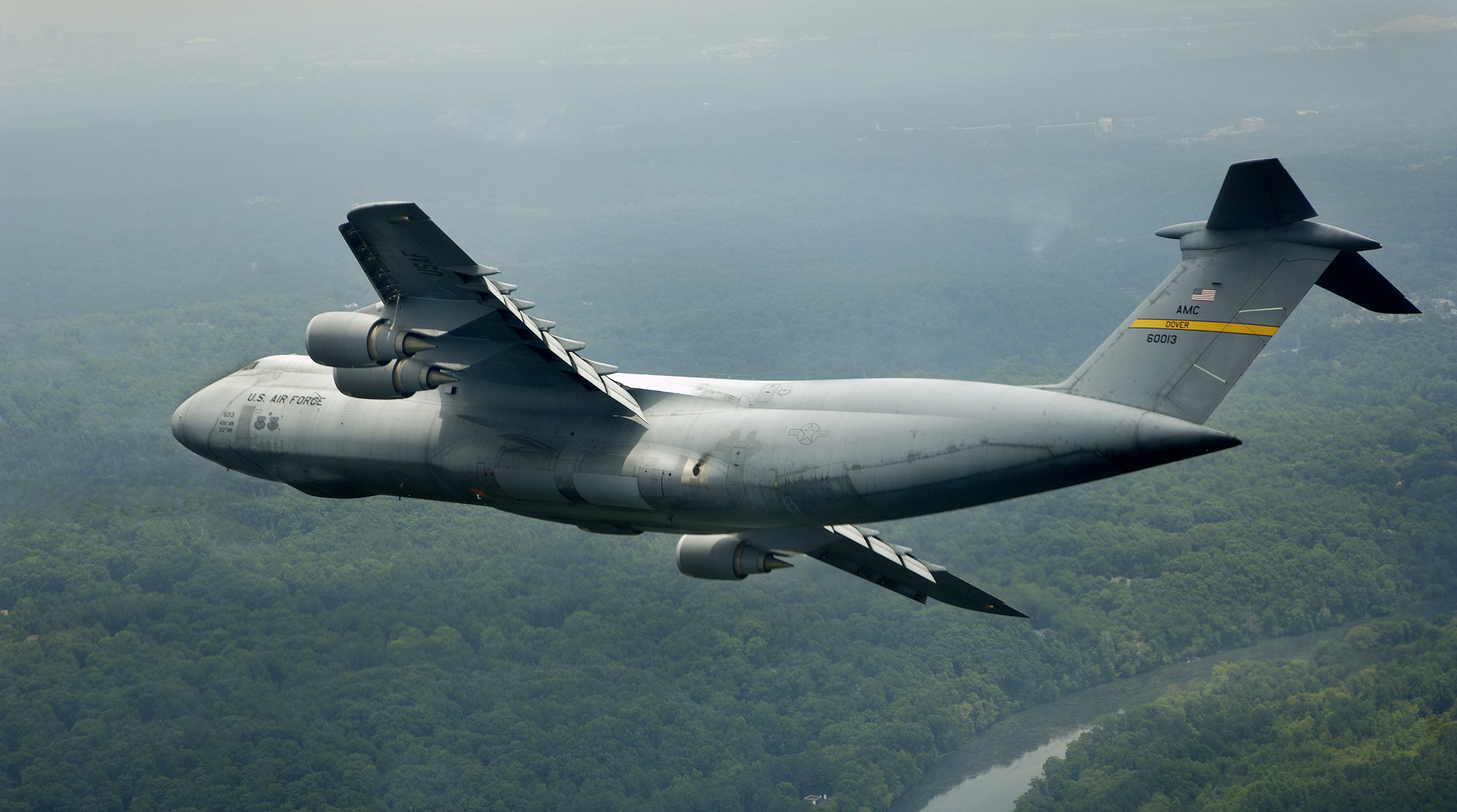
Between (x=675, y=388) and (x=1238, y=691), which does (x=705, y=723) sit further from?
(x=675, y=388)

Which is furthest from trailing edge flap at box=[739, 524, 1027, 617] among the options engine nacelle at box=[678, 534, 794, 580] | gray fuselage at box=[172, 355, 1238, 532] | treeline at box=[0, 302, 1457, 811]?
treeline at box=[0, 302, 1457, 811]

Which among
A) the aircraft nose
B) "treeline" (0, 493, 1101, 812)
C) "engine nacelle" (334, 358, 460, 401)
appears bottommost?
"treeline" (0, 493, 1101, 812)

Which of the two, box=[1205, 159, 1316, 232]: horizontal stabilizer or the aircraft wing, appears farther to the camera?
the aircraft wing

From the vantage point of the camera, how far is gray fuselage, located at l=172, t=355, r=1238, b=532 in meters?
14.3

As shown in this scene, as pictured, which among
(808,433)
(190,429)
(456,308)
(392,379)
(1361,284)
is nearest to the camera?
(1361,284)

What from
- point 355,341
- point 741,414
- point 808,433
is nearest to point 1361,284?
point 808,433

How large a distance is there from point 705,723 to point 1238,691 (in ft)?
97.7

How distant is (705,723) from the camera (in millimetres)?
68375

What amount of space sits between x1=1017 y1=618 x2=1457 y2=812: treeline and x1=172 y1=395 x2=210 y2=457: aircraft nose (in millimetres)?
51725

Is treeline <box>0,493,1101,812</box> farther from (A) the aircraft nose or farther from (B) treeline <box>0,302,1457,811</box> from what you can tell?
(A) the aircraft nose

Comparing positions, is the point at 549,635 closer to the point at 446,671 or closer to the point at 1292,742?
the point at 446,671

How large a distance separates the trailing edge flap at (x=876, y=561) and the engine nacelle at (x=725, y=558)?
7.6 inches

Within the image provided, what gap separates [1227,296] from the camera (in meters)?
14.4

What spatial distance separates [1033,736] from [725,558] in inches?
2269
